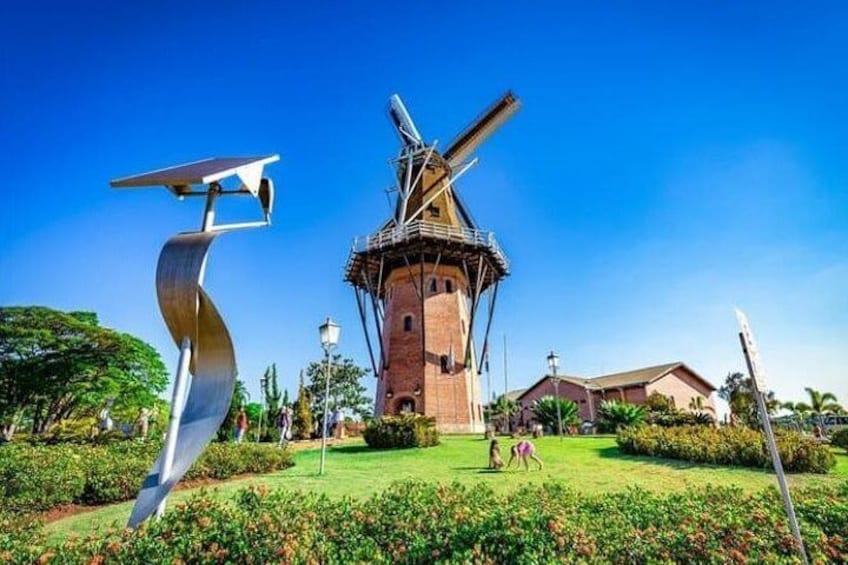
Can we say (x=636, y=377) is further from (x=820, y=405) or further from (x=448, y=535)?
(x=448, y=535)

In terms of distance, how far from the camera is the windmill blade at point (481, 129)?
30.3m

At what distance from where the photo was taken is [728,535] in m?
4.66

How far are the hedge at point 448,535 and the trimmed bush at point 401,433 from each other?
38.0ft

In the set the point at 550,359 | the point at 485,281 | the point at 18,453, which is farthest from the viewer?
the point at 485,281

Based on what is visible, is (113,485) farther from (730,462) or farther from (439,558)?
(730,462)

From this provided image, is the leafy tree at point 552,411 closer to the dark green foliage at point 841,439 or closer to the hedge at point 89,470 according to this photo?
the dark green foliage at point 841,439

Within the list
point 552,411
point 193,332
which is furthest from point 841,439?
point 193,332

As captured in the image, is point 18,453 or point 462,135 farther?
point 462,135

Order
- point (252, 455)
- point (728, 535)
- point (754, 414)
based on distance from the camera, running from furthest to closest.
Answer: point (754, 414), point (252, 455), point (728, 535)

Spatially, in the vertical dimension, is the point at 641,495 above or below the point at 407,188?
below

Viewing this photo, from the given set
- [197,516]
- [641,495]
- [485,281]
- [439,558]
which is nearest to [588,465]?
[641,495]

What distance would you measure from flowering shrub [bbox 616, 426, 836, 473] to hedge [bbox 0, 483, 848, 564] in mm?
8020

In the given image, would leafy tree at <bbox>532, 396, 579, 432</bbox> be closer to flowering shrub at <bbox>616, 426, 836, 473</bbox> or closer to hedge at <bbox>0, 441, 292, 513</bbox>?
flowering shrub at <bbox>616, 426, 836, 473</bbox>

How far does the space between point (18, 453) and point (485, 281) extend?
70.6 feet
